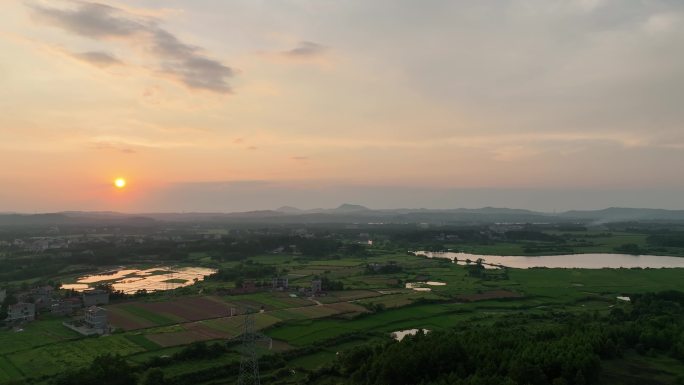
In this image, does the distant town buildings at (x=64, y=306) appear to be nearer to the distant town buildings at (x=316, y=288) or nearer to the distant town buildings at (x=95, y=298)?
the distant town buildings at (x=95, y=298)

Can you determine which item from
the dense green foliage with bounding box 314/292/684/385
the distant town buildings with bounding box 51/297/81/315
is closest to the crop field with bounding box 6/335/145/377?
the distant town buildings with bounding box 51/297/81/315

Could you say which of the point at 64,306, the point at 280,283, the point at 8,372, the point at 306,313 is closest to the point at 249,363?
the point at 8,372

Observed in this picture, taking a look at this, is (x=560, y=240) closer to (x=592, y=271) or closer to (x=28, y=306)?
(x=592, y=271)

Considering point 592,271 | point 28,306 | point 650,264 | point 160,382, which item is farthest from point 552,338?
point 650,264

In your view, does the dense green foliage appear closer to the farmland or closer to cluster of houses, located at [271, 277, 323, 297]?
the farmland

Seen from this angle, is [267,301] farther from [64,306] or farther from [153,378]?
[153,378]

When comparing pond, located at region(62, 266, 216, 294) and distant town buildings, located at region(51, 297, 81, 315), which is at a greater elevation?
distant town buildings, located at region(51, 297, 81, 315)

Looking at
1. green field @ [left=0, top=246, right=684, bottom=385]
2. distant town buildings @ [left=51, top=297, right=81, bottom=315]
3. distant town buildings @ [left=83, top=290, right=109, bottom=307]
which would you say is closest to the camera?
green field @ [left=0, top=246, right=684, bottom=385]
